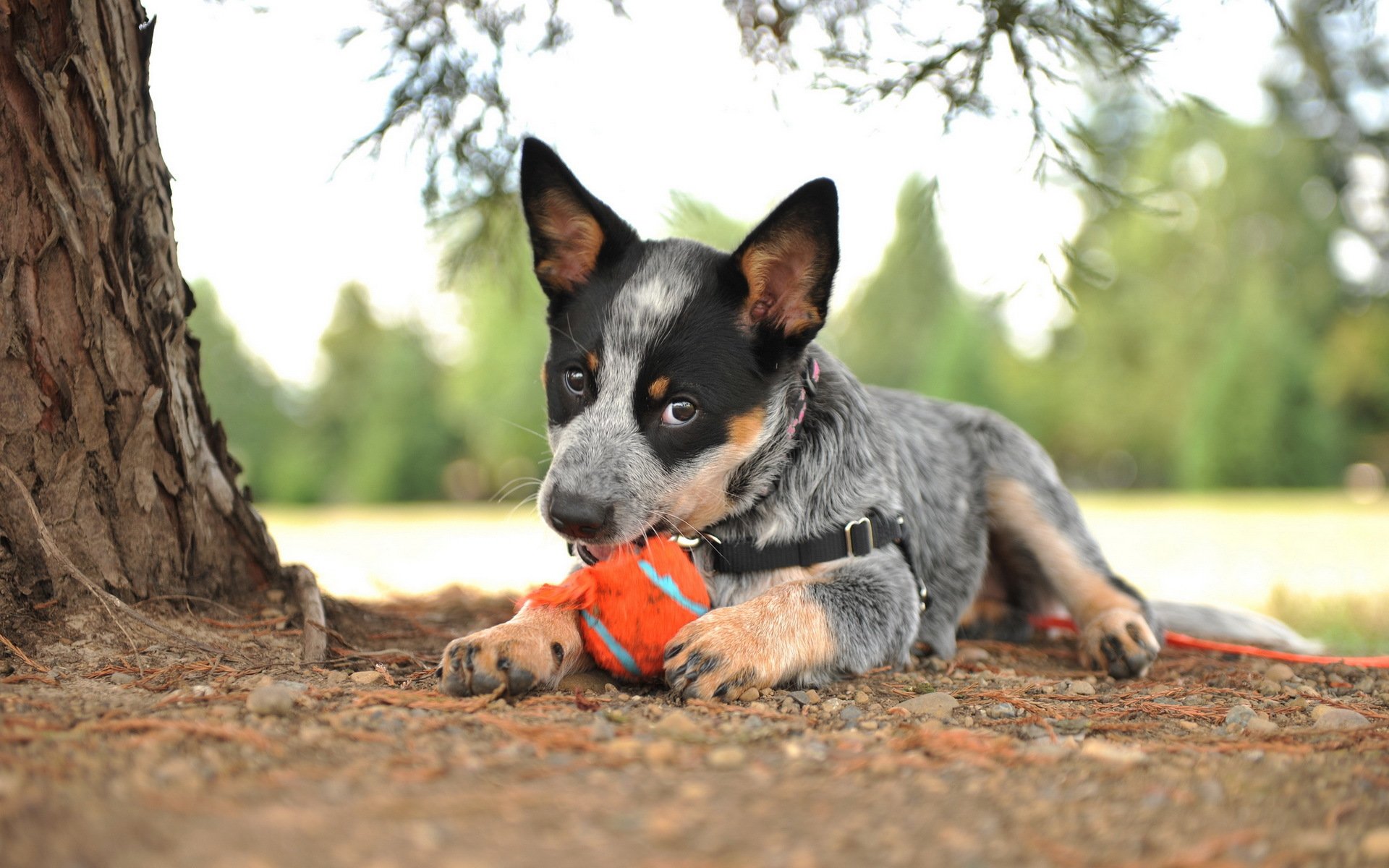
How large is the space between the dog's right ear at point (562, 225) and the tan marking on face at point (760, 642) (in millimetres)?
1320

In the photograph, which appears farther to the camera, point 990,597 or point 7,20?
point 990,597

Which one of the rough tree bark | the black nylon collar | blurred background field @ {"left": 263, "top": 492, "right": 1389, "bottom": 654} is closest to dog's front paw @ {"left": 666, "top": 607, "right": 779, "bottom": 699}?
the black nylon collar

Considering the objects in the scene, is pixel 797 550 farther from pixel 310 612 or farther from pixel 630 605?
pixel 310 612

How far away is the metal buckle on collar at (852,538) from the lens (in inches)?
133

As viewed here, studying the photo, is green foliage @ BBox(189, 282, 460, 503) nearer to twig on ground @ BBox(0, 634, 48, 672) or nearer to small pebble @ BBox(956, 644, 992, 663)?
twig on ground @ BBox(0, 634, 48, 672)

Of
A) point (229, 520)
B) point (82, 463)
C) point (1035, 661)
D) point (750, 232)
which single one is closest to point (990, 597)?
point (1035, 661)

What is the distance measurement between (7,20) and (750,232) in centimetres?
218

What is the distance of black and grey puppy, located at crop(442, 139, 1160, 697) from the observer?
292 centimetres

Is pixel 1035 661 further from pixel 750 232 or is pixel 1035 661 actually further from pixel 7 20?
pixel 7 20

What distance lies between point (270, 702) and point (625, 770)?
917 millimetres

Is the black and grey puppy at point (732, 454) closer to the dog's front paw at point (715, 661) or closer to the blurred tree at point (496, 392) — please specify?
the dog's front paw at point (715, 661)

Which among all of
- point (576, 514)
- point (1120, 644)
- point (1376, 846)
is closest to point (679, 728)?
point (576, 514)

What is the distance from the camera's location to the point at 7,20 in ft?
9.07

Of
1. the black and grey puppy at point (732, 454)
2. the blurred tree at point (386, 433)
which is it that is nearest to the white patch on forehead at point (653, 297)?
the black and grey puppy at point (732, 454)
